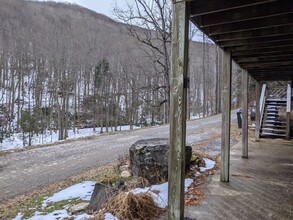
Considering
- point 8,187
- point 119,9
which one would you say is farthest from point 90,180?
point 119,9

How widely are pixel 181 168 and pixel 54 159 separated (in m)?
5.79

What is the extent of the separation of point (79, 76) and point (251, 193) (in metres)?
26.3

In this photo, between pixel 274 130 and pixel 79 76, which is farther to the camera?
pixel 79 76

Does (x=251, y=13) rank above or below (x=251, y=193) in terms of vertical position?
above

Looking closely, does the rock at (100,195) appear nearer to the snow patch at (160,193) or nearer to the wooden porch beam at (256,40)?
the snow patch at (160,193)

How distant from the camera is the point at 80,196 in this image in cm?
395

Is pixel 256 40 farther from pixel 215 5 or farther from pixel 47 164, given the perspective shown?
pixel 47 164

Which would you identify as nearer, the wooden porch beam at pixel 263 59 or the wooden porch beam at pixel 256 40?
the wooden porch beam at pixel 256 40

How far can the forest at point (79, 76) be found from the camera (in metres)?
19.3

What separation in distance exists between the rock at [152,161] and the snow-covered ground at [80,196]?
274mm

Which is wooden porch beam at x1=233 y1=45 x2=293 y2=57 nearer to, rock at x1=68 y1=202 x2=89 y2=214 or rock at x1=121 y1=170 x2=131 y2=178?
rock at x1=121 y1=170 x2=131 y2=178

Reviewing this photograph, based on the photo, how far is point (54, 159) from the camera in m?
6.99

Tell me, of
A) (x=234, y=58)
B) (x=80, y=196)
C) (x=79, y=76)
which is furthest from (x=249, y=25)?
(x=79, y=76)

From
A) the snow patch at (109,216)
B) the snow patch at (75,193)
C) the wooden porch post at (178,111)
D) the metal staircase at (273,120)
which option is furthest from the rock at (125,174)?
the metal staircase at (273,120)
